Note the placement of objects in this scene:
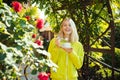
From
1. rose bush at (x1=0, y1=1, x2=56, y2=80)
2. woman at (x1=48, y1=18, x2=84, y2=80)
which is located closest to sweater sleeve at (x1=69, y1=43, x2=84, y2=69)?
woman at (x1=48, y1=18, x2=84, y2=80)

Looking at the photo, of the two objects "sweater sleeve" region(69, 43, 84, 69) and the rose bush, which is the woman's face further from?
the rose bush

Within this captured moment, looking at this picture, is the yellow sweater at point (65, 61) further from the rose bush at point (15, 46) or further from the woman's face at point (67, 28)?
the rose bush at point (15, 46)

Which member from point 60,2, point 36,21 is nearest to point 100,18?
point 60,2

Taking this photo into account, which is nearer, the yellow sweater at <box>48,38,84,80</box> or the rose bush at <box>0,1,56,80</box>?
the rose bush at <box>0,1,56,80</box>

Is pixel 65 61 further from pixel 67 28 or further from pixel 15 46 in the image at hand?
pixel 15 46

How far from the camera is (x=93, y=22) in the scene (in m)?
6.00

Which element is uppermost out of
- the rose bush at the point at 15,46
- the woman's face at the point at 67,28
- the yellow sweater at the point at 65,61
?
the rose bush at the point at 15,46

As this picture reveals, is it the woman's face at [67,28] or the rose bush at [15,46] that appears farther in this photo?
the woman's face at [67,28]

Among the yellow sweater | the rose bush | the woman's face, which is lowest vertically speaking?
the yellow sweater

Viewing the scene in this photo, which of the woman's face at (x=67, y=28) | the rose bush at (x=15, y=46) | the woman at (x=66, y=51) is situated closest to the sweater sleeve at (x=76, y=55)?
the woman at (x=66, y=51)

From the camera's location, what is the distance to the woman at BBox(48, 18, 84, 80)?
4039 millimetres

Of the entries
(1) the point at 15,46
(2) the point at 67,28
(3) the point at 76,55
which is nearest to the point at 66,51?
(3) the point at 76,55

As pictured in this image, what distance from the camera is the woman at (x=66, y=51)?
4.04m

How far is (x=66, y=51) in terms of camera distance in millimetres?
4066
